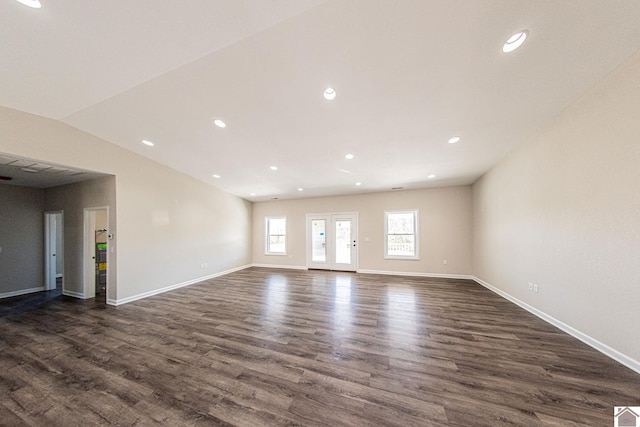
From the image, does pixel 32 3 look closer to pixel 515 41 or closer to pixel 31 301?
pixel 515 41

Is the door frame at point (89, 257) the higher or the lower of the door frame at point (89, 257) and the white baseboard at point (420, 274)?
the higher

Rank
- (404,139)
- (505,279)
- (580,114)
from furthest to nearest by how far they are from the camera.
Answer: (505,279)
(404,139)
(580,114)

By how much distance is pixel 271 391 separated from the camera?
1.75 meters

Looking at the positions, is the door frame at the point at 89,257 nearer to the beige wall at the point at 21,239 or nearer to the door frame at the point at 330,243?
the beige wall at the point at 21,239

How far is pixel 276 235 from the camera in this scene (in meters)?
7.86

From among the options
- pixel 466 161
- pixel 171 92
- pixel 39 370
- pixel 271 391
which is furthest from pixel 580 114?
pixel 39 370

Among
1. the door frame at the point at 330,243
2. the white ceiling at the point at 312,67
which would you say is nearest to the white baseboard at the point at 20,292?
the white ceiling at the point at 312,67

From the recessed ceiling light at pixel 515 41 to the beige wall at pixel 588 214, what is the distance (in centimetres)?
110

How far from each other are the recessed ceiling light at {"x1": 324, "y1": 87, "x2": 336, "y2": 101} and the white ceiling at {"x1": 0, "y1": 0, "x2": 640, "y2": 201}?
0.22 feet

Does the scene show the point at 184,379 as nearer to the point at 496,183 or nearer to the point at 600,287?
the point at 600,287

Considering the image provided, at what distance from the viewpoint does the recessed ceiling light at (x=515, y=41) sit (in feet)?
5.57

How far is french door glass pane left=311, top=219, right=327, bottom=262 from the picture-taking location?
23.7 feet

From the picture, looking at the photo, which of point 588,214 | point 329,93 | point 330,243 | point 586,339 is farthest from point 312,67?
point 330,243

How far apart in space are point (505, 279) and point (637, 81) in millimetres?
3473
